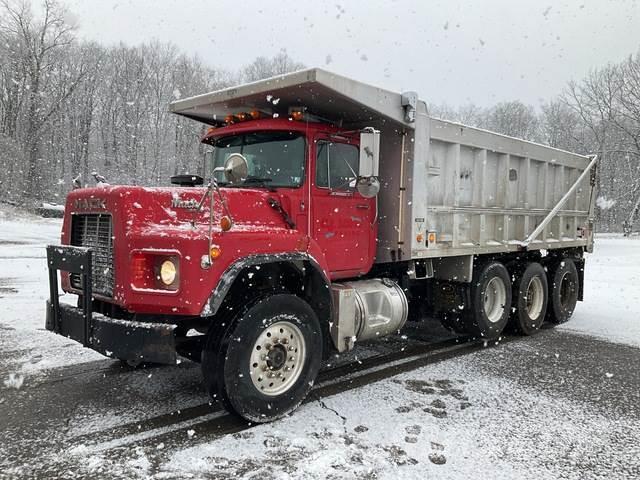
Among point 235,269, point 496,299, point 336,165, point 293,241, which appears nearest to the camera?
point 235,269

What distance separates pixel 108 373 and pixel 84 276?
1787mm

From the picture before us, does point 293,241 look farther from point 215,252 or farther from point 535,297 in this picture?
point 535,297

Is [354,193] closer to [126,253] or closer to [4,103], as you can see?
[126,253]

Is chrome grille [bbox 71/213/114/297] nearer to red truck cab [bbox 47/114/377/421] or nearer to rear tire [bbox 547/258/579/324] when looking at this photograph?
red truck cab [bbox 47/114/377/421]

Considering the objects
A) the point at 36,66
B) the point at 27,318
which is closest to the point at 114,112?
the point at 36,66

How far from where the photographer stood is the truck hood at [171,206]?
3852mm

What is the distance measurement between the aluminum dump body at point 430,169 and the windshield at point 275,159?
420 millimetres

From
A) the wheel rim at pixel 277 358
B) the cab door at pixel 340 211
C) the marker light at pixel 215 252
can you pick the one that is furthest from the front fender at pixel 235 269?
the cab door at pixel 340 211

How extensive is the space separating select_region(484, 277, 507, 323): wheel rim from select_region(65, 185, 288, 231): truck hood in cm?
408

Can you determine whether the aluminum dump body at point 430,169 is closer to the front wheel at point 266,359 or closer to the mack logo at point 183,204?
the mack logo at point 183,204

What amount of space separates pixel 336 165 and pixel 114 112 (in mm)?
47019

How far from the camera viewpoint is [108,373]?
530 cm

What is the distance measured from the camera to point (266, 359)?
418cm

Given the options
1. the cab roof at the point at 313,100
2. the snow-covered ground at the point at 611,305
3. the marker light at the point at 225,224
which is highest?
the cab roof at the point at 313,100
